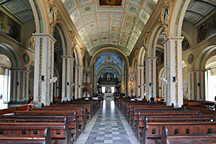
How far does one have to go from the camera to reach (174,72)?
388 inches

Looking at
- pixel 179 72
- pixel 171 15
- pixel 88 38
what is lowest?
Answer: pixel 179 72

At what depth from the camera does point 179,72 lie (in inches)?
384

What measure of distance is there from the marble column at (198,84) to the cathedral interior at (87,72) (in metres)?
0.08

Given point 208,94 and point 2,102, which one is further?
point 208,94

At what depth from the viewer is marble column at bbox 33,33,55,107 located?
9.60 meters

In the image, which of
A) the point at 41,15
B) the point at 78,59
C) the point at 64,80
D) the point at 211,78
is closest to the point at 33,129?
the point at 41,15

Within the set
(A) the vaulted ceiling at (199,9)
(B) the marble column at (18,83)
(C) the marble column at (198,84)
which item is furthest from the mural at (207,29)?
(B) the marble column at (18,83)

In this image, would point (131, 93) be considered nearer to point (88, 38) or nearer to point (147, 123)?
point (88, 38)

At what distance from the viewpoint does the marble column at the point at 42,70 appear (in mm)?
9602

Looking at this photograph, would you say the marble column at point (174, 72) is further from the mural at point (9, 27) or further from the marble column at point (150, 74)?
the mural at point (9, 27)

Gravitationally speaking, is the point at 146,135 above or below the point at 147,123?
below

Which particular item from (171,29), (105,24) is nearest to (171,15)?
(171,29)

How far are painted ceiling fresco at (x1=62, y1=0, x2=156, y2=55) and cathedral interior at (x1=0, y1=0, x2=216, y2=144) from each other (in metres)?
0.08

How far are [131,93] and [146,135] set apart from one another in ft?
75.8
